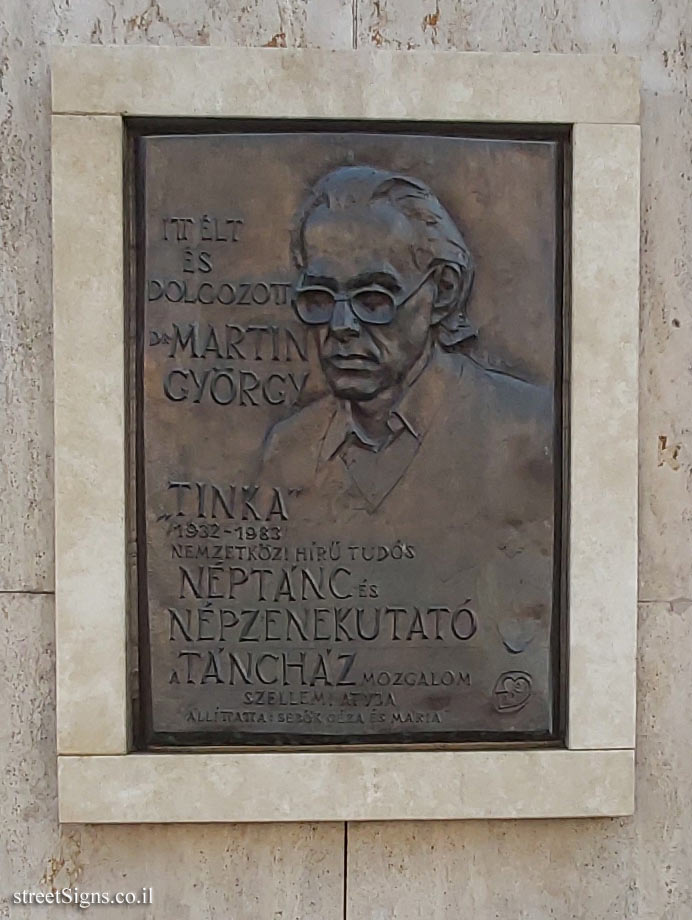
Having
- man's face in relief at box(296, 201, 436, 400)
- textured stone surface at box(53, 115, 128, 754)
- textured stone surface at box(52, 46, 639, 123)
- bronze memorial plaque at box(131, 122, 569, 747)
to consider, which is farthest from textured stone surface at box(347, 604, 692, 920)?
textured stone surface at box(52, 46, 639, 123)

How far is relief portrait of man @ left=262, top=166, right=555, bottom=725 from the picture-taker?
135 inches

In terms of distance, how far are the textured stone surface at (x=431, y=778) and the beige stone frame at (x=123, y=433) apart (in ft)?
Result: 0.54

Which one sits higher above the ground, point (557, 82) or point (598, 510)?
point (557, 82)

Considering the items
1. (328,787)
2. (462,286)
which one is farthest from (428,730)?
(462,286)

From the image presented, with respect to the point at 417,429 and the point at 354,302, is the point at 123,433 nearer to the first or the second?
the point at 354,302

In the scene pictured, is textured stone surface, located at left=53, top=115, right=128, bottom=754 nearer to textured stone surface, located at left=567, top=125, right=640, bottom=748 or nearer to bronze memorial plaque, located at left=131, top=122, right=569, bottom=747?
bronze memorial plaque, located at left=131, top=122, right=569, bottom=747

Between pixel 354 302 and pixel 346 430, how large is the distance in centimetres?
44

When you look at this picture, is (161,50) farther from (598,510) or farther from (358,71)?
(598,510)

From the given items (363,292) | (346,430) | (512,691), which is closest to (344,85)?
(363,292)

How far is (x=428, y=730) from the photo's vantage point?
3559mm

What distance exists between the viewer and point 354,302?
3.43m

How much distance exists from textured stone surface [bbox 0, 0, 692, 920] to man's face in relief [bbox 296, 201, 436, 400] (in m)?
0.72

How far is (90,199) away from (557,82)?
65.1 inches

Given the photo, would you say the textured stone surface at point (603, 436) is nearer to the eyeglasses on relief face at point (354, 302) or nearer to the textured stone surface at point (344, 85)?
the textured stone surface at point (344, 85)
